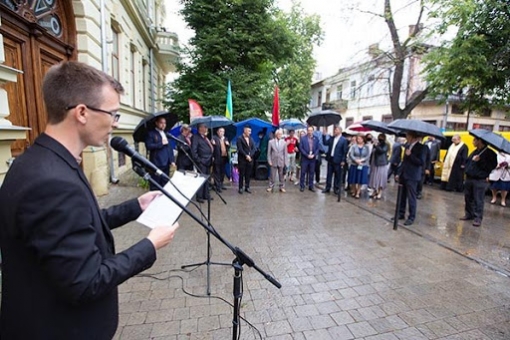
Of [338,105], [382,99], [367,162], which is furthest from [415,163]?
[338,105]

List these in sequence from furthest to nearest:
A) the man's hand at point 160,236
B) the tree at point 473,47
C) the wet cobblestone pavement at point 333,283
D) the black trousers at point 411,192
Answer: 1. the tree at point 473,47
2. the black trousers at point 411,192
3. the wet cobblestone pavement at point 333,283
4. the man's hand at point 160,236

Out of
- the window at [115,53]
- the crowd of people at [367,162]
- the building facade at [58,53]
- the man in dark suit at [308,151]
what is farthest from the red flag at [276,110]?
the window at [115,53]

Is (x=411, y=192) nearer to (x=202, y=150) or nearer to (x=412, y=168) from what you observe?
(x=412, y=168)

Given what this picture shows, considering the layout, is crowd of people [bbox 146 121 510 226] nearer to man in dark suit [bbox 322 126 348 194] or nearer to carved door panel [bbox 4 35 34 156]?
man in dark suit [bbox 322 126 348 194]

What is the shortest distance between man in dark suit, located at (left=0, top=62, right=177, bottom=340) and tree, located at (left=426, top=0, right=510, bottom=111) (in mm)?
12331

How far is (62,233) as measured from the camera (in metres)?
1.02

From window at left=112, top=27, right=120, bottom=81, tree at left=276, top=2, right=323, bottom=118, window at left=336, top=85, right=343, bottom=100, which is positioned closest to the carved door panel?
window at left=112, top=27, right=120, bottom=81

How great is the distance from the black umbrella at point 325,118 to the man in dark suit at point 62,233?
27.6ft

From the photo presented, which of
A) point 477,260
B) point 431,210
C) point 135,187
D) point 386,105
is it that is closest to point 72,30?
point 135,187

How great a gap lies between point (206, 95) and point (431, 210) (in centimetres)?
936

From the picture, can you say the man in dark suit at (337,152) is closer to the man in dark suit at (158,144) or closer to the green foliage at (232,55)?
the green foliage at (232,55)

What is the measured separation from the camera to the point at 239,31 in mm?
12156

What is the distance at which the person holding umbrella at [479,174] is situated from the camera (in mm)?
5905

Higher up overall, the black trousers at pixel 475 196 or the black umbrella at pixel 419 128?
the black umbrella at pixel 419 128
